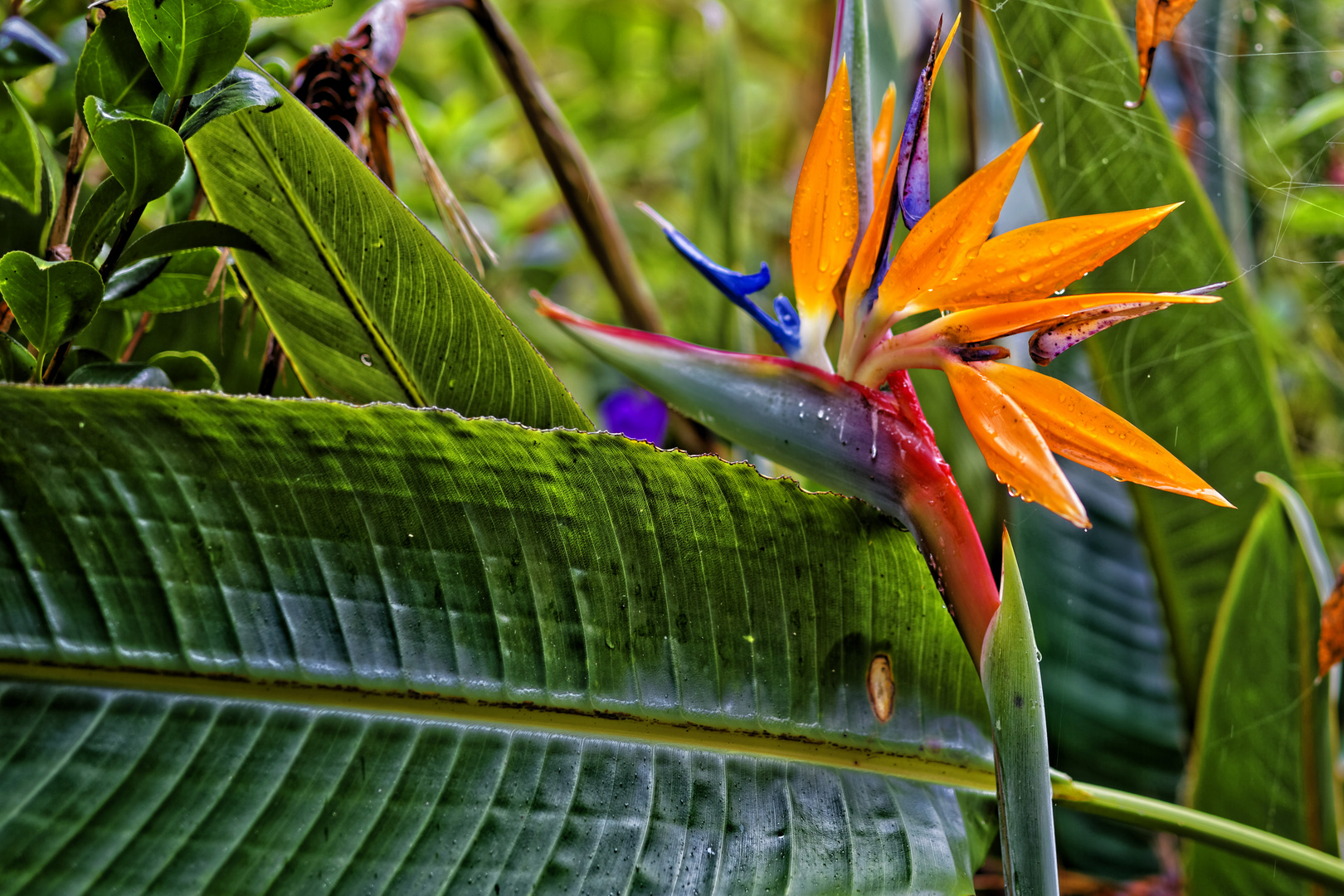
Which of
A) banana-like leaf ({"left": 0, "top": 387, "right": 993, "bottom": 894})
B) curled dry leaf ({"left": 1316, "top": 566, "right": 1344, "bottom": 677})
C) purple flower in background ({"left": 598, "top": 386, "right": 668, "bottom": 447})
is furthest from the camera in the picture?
purple flower in background ({"left": 598, "top": 386, "right": 668, "bottom": 447})

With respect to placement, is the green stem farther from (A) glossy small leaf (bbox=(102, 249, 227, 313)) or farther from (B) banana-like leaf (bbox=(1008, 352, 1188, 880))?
(A) glossy small leaf (bbox=(102, 249, 227, 313))

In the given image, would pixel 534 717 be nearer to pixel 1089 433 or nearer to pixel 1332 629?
pixel 1089 433

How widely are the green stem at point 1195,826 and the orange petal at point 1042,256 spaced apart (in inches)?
7.1

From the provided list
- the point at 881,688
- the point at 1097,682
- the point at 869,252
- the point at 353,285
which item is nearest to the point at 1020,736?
the point at 881,688

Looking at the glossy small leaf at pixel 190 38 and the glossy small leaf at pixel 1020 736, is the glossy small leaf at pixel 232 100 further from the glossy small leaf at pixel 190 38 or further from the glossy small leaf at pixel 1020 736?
the glossy small leaf at pixel 1020 736

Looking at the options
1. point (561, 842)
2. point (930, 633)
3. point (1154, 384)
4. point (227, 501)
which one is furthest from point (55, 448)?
point (1154, 384)

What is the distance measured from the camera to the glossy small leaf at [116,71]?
0.88ft

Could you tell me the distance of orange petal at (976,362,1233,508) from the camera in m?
0.26

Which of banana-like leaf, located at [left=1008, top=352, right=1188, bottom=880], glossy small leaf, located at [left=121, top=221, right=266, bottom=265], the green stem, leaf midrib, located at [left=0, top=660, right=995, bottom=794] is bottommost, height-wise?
banana-like leaf, located at [left=1008, top=352, right=1188, bottom=880]

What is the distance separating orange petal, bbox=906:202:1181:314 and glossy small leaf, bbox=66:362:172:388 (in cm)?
26

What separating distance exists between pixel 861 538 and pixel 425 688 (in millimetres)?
153

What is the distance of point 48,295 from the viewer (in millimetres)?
251

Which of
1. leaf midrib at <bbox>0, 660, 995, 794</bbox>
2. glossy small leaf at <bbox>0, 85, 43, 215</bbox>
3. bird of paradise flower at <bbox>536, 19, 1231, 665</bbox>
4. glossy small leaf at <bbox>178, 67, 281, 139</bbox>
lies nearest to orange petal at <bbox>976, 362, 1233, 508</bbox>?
bird of paradise flower at <bbox>536, 19, 1231, 665</bbox>

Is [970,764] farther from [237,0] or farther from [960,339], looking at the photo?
[237,0]
